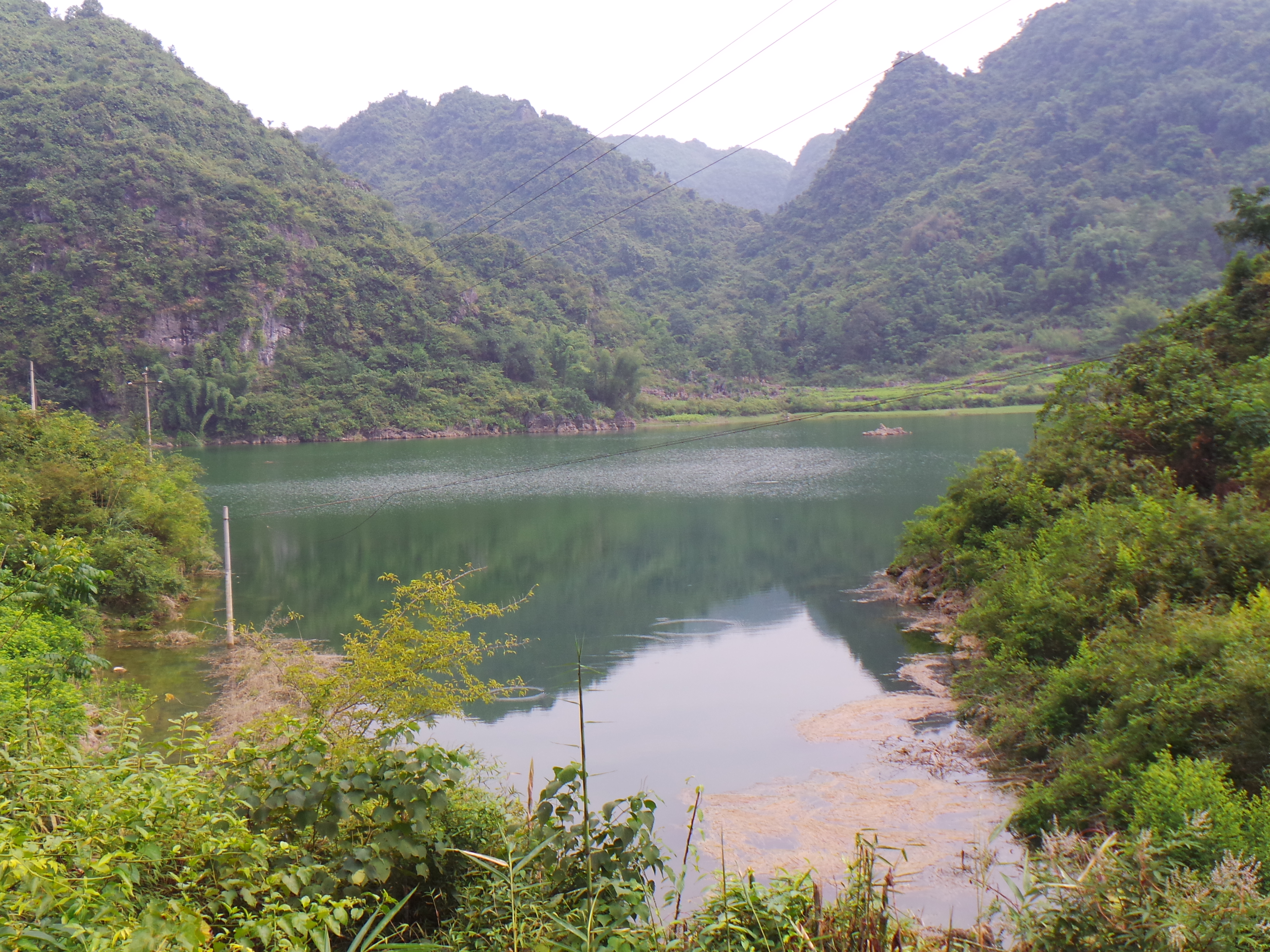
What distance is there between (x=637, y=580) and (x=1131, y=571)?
1055 centimetres

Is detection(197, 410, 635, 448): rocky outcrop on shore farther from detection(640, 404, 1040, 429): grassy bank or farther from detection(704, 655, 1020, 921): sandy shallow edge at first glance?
detection(704, 655, 1020, 921): sandy shallow edge

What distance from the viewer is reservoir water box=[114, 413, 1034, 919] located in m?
9.55

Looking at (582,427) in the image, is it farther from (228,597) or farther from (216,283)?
(228,597)

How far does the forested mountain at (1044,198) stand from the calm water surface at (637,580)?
46.7 meters

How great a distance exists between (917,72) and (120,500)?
13399 cm

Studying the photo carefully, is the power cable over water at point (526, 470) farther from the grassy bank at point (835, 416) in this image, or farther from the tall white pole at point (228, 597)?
the grassy bank at point (835, 416)

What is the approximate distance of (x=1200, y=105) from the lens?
3469 inches

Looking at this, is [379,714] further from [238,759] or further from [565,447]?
[565,447]

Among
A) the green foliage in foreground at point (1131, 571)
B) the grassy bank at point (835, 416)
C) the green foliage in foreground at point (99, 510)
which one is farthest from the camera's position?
the grassy bank at point (835, 416)

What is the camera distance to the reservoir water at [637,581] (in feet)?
31.3

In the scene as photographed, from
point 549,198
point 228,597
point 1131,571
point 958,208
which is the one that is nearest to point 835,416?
point 958,208

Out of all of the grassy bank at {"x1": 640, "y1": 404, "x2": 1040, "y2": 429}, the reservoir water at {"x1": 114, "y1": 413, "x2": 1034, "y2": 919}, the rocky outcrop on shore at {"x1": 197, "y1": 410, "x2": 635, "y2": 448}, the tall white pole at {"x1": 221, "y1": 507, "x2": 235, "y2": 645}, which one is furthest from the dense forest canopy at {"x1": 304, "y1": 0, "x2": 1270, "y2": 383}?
the tall white pole at {"x1": 221, "y1": 507, "x2": 235, "y2": 645}

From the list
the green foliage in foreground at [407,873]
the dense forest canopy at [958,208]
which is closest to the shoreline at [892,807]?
the green foliage in foreground at [407,873]

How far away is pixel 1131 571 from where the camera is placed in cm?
834
